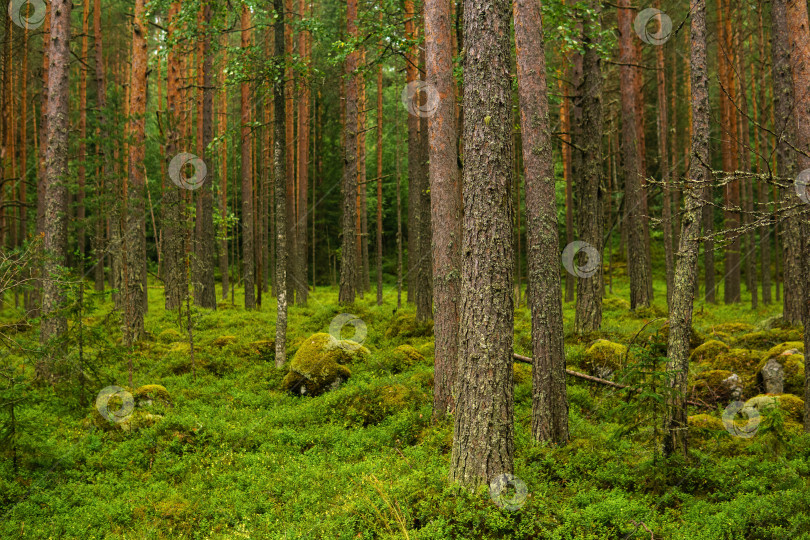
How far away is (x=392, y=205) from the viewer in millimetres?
40812

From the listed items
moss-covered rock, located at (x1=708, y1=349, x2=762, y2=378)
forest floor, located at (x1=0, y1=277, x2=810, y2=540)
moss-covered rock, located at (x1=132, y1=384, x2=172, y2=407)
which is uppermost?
moss-covered rock, located at (x1=708, y1=349, x2=762, y2=378)

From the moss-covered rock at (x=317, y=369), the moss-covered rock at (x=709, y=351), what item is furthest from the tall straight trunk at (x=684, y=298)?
the moss-covered rock at (x=317, y=369)

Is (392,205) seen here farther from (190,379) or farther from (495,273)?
(495,273)

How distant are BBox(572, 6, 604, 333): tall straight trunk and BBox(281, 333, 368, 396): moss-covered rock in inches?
236

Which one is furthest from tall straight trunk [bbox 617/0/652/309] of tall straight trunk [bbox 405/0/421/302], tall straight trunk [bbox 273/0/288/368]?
tall straight trunk [bbox 273/0/288/368]

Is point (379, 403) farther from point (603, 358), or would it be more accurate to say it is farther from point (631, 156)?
point (631, 156)

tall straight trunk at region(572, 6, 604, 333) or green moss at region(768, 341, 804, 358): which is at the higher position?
tall straight trunk at region(572, 6, 604, 333)

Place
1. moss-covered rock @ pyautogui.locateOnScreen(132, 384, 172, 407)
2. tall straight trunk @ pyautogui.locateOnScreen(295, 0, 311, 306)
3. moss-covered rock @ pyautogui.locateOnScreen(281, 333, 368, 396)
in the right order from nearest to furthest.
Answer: moss-covered rock @ pyautogui.locateOnScreen(132, 384, 172, 407), moss-covered rock @ pyautogui.locateOnScreen(281, 333, 368, 396), tall straight trunk @ pyautogui.locateOnScreen(295, 0, 311, 306)

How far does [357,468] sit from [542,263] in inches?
153

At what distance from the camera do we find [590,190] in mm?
12750

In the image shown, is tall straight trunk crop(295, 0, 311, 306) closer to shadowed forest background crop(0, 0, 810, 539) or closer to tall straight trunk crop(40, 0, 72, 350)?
shadowed forest background crop(0, 0, 810, 539)

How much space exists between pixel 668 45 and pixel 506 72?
82.1 feet

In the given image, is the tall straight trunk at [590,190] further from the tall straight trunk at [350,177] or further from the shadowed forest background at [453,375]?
the tall straight trunk at [350,177]

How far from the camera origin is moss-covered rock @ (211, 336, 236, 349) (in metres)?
13.9
